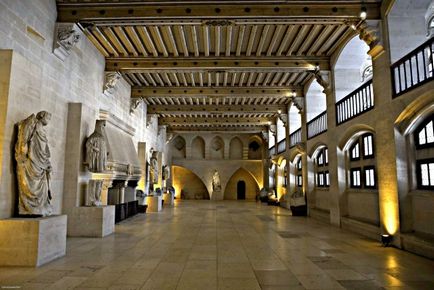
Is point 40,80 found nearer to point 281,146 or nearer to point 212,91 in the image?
point 212,91

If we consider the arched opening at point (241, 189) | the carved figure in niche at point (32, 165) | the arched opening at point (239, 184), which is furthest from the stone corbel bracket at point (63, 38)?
the arched opening at point (241, 189)

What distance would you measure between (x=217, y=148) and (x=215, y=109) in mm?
9679

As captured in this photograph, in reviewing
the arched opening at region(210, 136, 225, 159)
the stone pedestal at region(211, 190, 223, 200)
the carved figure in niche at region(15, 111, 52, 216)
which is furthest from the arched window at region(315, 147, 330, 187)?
the arched opening at region(210, 136, 225, 159)

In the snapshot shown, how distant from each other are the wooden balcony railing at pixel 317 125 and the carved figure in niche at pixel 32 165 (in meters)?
8.94

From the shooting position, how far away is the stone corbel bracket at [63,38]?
23.0 ft

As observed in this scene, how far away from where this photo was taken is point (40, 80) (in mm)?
6250

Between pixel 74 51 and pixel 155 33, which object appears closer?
pixel 74 51

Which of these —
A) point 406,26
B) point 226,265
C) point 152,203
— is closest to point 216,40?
point 406,26

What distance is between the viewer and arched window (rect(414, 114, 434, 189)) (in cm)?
589

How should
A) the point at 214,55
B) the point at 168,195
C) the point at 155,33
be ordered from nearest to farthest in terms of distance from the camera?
the point at 155,33 < the point at 214,55 < the point at 168,195

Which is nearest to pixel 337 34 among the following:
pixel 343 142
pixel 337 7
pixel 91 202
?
pixel 337 7

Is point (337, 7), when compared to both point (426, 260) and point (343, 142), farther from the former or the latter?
point (426, 260)

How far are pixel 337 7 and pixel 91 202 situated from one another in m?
7.69

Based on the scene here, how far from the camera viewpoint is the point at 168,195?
18875 mm
